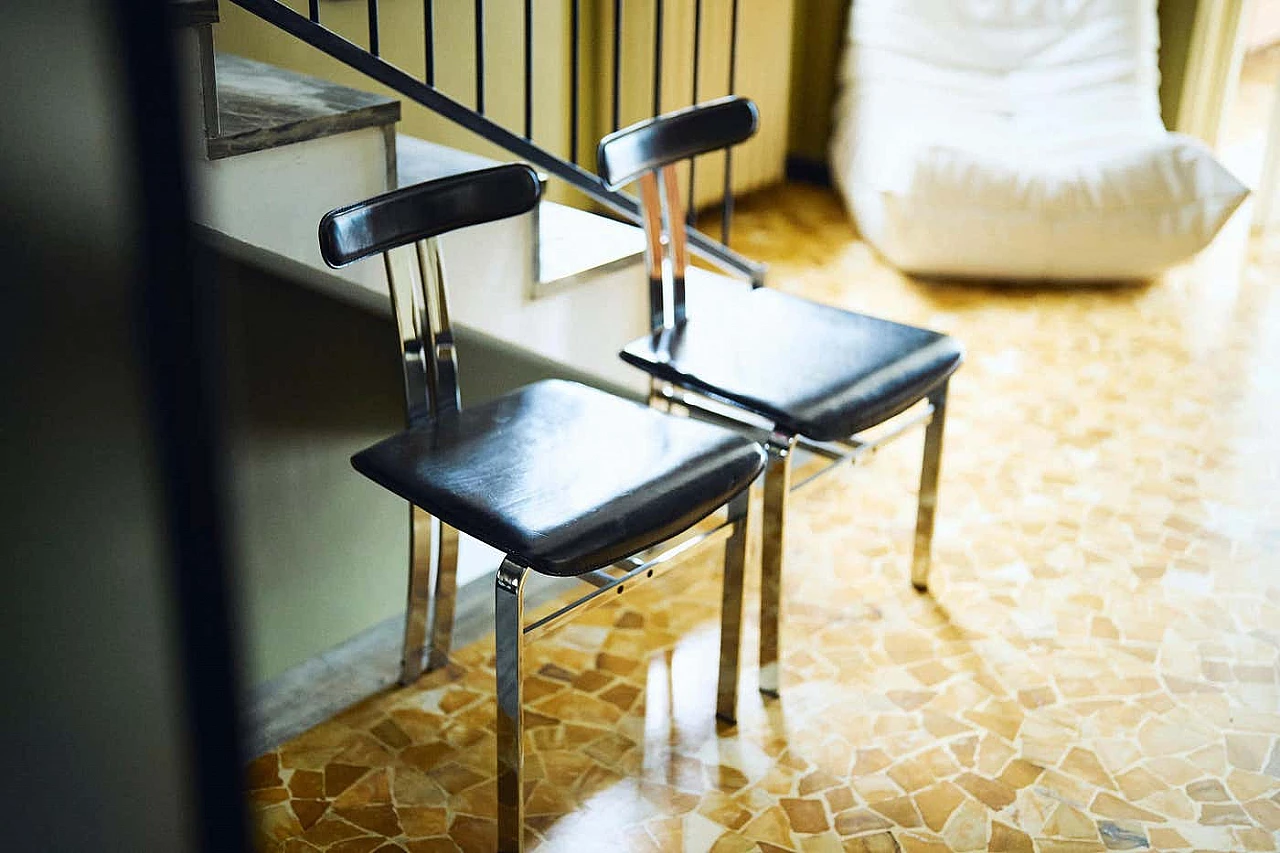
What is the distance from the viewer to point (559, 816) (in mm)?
1786

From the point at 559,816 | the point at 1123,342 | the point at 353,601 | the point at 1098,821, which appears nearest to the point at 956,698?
the point at 1098,821

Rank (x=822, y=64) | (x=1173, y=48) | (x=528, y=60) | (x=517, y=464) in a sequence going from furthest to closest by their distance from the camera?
(x=822, y=64)
(x=1173, y=48)
(x=528, y=60)
(x=517, y=464)

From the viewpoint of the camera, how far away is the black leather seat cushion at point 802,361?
1.92 metres

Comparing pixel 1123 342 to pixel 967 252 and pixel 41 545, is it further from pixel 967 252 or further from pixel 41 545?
pixel 41 545

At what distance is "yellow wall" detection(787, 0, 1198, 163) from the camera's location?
4.19m

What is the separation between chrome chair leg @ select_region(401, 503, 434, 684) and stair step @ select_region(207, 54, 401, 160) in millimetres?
537

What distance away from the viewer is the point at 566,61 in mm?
3811

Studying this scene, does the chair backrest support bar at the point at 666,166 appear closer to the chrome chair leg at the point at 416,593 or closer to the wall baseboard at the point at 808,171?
the chrome chair leg at the point at 416,593

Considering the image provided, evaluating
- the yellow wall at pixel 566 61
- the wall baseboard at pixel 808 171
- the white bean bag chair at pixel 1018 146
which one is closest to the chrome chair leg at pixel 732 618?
the yellow wall at pixel 566 61

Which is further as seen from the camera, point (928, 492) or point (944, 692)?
point (928, 492)

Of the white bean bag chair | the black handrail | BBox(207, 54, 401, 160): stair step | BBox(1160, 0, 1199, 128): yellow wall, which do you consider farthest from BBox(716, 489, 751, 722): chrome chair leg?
BBox(1160, 0, 1199, 128): yellow wall

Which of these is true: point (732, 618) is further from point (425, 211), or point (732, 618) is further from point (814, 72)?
point (814, 72)

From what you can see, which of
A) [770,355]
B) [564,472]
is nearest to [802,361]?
[770,355]

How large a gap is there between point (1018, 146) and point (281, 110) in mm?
2607
